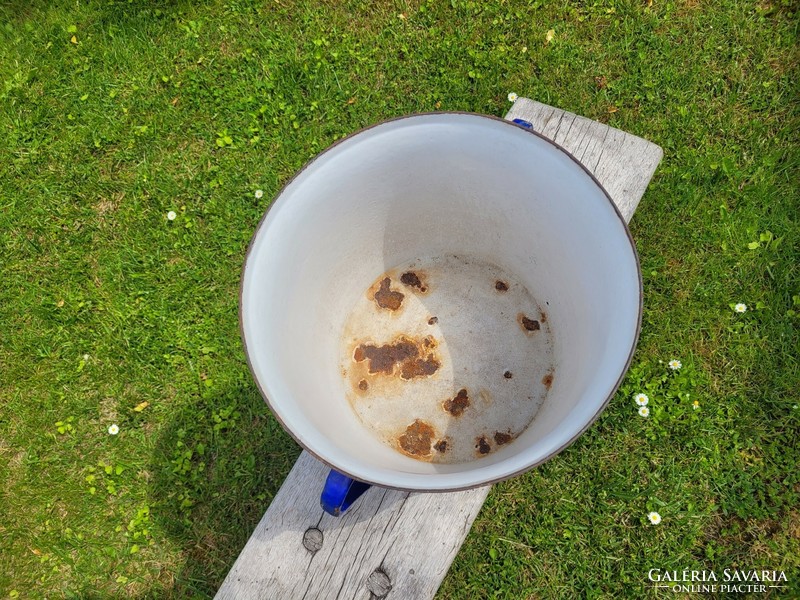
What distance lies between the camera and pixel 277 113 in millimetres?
2742

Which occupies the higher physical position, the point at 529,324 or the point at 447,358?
the point at 529,324

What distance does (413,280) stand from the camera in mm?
1909

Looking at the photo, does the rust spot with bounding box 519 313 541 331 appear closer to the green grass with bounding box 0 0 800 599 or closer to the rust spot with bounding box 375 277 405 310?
the rust spot with bounding box 375 277 405 310

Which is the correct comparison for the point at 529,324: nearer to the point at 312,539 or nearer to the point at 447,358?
the point at 447,358

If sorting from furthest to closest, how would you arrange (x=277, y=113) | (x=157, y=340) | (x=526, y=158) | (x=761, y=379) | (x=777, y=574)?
(x=277, y=113), (x=157, y=340), (x=761, y=379), (x=777, y=574), (x=526, y=158)

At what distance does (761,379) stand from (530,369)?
1.20 m

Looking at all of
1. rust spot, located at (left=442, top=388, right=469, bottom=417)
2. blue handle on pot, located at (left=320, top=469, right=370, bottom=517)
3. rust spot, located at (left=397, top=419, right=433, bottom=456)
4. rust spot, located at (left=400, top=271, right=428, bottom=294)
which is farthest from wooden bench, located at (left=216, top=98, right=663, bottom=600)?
rust spot, located at (left=400, top=271, right=428, bottom=294)

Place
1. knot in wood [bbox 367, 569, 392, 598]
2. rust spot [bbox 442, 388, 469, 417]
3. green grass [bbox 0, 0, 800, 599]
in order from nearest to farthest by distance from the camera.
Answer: knot in wood [bbox 367, 569, 392, 598] < rust spot [bbox 442, 388, 469, 417] < green grass [bbox 0, 0, 800, 599]

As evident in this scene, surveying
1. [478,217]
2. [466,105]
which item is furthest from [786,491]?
[466,105]

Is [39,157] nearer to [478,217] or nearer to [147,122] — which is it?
[147,122]

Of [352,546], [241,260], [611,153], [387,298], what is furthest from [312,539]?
[611,153]

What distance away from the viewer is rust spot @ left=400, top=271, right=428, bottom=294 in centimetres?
190

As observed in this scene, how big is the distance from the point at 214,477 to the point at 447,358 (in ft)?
4.07

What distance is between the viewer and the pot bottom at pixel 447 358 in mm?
1685
